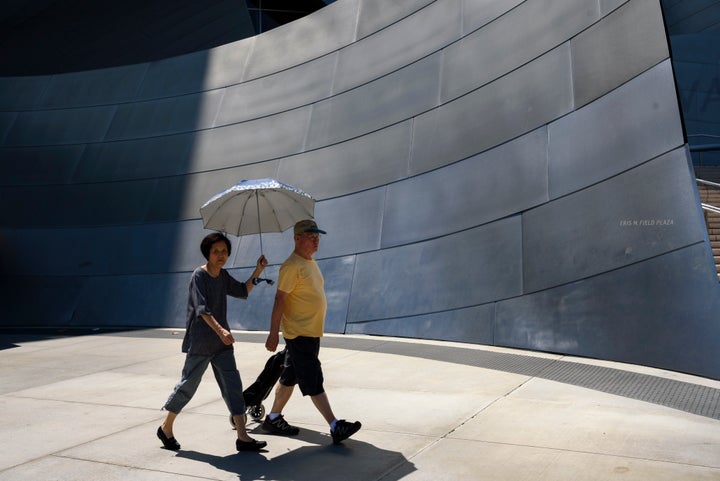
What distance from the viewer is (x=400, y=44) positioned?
41.9 ft

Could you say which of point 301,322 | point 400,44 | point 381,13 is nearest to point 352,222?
point 400,44

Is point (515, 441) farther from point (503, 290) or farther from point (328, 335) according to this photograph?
point (328, 335)

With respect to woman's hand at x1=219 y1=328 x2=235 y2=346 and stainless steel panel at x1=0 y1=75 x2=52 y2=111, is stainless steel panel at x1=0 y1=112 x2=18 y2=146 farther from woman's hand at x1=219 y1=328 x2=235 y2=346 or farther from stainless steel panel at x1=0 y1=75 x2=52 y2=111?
woman's hand at x1=219 y1=328 x2=235 y2=346

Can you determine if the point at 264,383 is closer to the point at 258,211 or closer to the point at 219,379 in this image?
the point at 219,379

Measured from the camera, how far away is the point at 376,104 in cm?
1249

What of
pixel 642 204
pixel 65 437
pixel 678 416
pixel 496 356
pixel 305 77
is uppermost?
pixel 305 77

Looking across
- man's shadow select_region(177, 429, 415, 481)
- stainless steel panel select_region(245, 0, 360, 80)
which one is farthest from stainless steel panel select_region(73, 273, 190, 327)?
man's shadow select_region(177, 429, 415, 481)

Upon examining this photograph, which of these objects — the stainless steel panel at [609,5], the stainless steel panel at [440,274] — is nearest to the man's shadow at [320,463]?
the stainless steel panel at [440,274]

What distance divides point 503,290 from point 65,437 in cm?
579

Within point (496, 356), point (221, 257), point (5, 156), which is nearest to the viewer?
point (221, 257)

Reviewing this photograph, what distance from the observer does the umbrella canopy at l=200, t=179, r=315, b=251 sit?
5691 mm

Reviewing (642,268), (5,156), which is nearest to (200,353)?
(642,268)

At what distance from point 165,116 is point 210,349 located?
37.8ft

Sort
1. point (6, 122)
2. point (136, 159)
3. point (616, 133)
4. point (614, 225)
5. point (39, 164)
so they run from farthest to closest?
1. point (6, 122)
2. point (39, 164)
3. point (136, 159)
4. point (616, 133)
5. point (614, 225)
